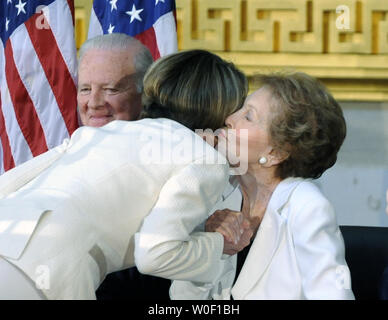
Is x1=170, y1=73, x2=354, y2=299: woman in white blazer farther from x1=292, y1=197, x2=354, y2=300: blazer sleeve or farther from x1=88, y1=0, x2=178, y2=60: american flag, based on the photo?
x1=88, y1=0, x2=178, y2=60: american flag

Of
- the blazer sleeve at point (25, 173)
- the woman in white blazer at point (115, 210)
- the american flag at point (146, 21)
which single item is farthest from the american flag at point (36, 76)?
the woman in white blazer at point (115, 210)

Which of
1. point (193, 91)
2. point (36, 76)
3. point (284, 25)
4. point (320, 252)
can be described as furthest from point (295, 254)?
point (284, 25)

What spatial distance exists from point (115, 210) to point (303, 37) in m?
2.28

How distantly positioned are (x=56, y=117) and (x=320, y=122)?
1.59 meters

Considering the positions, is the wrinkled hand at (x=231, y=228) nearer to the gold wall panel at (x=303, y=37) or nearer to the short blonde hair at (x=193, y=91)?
the short blonde hair at (x=193, y=91)

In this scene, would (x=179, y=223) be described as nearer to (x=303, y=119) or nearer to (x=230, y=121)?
(x=230, y=121)

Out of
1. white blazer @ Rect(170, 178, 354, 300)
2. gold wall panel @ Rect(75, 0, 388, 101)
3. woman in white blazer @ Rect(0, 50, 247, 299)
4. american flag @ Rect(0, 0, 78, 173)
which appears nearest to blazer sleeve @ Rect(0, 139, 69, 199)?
woman in white blazer @ Rect(0, 50, 247, 299)

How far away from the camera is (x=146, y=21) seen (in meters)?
3.55

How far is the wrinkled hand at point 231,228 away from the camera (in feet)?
7.72

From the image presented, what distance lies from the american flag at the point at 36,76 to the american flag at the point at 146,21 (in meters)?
0.20

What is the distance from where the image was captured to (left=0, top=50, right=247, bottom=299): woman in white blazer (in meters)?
1.93

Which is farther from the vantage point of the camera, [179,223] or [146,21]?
[146,21]

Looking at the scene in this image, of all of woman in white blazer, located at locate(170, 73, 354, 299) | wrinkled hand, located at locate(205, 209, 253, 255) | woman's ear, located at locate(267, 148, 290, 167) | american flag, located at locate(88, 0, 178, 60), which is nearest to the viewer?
woman in white blazer, located at locate(170, 73, 354, 299)

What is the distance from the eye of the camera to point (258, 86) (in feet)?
8.27
